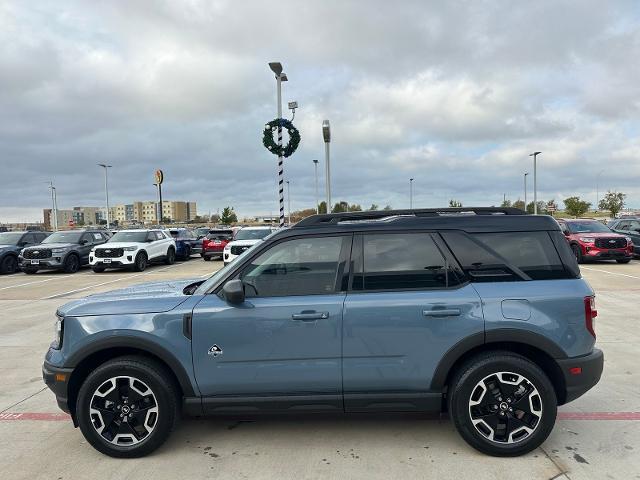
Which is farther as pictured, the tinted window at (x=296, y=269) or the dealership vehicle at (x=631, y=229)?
the dealership vehicle at (x=631, y=229)

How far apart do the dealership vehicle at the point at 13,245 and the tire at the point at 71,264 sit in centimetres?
235

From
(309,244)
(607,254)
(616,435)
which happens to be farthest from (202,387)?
(607,254)

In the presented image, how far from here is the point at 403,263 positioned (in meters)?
3.58

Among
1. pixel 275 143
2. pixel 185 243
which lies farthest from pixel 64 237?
pixel 275 143

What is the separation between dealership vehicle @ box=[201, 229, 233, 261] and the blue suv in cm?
1828

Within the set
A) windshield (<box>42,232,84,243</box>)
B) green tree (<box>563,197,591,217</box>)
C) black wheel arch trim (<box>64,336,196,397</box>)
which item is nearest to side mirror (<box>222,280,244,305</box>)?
black wheel arch trim (<box>64,336,196,397</box>)

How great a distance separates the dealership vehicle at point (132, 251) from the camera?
17.6 metres

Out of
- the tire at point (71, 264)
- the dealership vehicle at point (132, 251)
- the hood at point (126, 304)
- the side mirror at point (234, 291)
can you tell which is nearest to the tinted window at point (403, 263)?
the side mirror at point (234, 291)

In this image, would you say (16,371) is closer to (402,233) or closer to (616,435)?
(402,233)

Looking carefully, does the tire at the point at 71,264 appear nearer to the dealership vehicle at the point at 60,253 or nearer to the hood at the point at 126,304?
the dealership vehicle at the point at 60,253

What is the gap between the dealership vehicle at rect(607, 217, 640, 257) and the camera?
18969 mm

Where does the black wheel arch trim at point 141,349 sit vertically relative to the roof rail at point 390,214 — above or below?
below

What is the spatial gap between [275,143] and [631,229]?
15421mm

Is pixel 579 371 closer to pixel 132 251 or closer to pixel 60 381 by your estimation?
pixel 60 381
